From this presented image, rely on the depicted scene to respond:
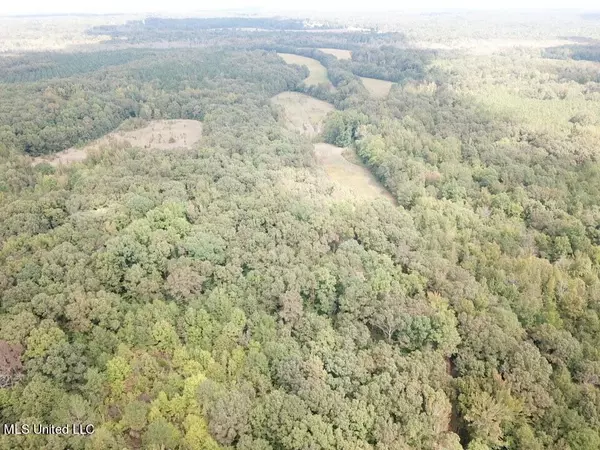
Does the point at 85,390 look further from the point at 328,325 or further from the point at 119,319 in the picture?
the point at 328,325

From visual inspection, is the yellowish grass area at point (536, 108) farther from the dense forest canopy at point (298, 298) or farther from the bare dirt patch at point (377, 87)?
the bare dirt patch at point (377, 87)

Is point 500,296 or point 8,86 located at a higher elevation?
point 8,86

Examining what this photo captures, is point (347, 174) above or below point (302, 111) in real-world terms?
below

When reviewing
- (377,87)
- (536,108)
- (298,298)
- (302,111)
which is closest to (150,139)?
(302,111)

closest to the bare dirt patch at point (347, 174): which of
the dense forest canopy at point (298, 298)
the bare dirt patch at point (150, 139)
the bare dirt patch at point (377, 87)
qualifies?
the dense forest canopy at point (298, 298)

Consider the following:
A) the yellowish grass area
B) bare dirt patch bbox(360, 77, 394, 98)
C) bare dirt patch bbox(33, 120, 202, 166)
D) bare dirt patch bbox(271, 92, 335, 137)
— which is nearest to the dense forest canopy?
bare dirt patch bbox(33, 120, 202, 166)

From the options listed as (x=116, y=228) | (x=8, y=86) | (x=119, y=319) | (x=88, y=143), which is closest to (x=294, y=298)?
(x=119, y=319)

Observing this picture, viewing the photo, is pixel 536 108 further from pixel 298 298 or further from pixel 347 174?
pixel 298 298
